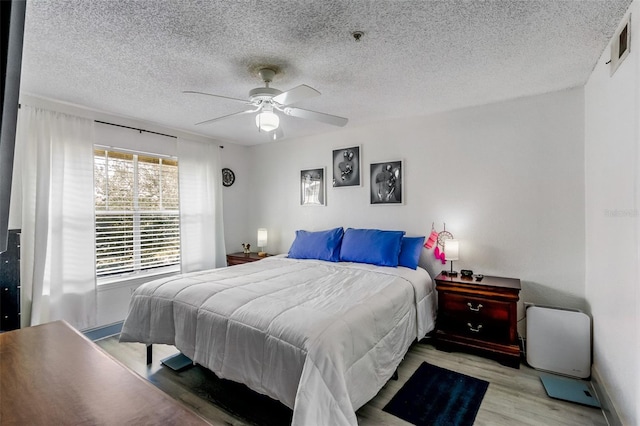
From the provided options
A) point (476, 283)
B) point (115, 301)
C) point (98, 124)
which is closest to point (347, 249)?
point (476, 283)

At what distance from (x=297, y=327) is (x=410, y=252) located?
1.95 meters

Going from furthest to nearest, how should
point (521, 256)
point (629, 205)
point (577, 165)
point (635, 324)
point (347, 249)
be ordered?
1. point (347, 249)
2. point (521, 256)
3. point (577, 165)
4. point (629, 205)
5. point (635, 324)

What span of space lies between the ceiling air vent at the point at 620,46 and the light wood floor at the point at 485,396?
2.25m

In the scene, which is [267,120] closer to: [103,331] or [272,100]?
[272,100]

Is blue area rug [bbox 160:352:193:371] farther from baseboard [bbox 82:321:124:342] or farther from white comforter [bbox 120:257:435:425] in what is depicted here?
baseboard [bbox 82:321:124:342]

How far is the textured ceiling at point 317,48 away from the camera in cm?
168

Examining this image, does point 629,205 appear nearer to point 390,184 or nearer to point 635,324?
point 635,324

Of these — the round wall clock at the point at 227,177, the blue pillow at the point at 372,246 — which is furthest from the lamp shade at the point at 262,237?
the blue pillow at the point at 372,246

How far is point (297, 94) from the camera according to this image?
7.04ft

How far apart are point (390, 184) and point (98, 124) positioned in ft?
11.1

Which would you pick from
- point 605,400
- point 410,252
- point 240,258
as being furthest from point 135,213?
point 605,400

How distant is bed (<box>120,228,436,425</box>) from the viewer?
159cm

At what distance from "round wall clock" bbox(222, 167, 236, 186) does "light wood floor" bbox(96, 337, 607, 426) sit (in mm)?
2522

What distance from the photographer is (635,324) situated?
1619 millimetres
